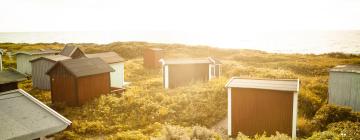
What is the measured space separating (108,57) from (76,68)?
788cm

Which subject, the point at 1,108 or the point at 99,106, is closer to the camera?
the point at 1,108

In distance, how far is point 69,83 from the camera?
22359 millimetres

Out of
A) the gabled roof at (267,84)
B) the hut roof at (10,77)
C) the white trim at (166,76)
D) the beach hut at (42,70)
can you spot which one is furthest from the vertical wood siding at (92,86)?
the gabled roof at (267,84)

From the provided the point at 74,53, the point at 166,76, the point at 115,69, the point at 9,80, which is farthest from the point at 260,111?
the point at 74,53

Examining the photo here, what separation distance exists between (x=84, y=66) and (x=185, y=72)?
369 inches

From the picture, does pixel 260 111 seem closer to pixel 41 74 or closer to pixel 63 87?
pixel 63 87

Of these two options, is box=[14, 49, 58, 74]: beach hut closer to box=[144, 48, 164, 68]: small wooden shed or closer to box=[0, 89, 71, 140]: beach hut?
box=[144, 48, 164, 68]: small wooden shed

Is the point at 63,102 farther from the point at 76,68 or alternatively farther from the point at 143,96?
the point at 143,96

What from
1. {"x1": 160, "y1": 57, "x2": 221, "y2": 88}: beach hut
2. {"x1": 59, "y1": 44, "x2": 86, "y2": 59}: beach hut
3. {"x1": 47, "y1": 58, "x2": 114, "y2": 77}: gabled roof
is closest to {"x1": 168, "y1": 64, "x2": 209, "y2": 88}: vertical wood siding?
{"x1": 160, "y1": 57, "x2": 221, "y2": 88}: beach hut

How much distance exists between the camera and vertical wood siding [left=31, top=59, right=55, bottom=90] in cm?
2830

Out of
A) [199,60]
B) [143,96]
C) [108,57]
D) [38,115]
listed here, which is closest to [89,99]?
[143,96]

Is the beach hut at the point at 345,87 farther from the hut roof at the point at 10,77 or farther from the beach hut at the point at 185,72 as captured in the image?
the hut roof at the point at 10,77

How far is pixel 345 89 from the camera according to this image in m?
20.3

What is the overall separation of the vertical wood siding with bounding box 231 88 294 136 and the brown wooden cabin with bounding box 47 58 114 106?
39.2ft
